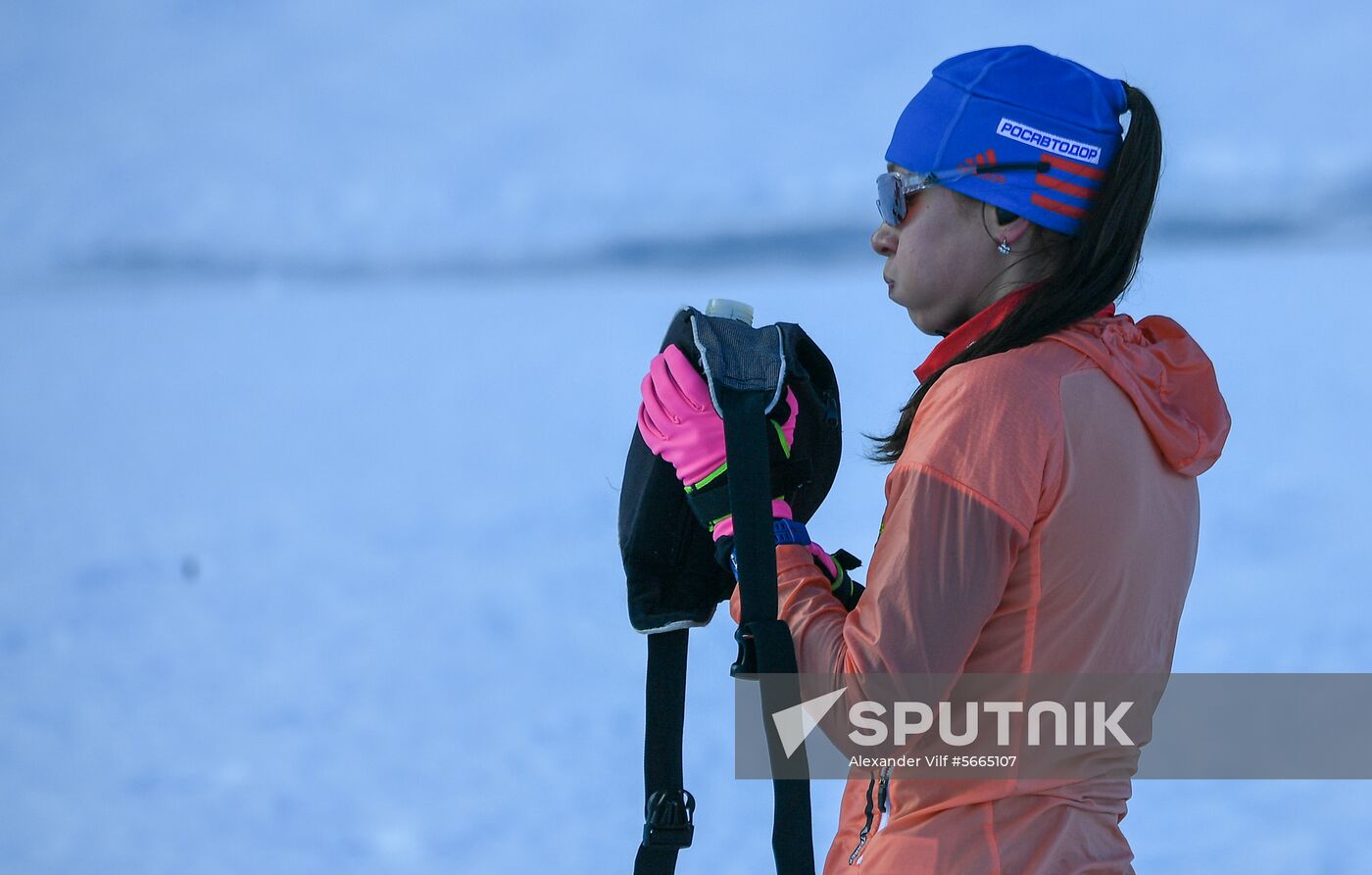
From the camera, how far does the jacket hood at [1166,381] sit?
835 millimetres

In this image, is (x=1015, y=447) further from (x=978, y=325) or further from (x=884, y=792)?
(x=884, y=792)

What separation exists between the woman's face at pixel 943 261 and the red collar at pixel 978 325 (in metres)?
0.02

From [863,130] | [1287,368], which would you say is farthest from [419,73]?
[1287,368]

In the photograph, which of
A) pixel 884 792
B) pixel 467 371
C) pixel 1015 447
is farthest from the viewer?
pixel 467 371

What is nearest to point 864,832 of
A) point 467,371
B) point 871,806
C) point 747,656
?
point 871,806

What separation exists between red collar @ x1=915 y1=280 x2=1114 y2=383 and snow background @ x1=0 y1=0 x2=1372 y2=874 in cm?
136

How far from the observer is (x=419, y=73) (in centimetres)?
398

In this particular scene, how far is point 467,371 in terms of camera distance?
365 cm

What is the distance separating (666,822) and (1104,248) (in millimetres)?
533

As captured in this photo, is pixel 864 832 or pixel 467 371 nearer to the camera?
pixel 864 832

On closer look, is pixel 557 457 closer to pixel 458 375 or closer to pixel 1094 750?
pixel 458 375

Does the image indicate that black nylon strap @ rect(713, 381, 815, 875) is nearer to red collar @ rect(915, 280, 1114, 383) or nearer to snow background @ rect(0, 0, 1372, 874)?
red collar @ rect(915, 280, 1114, 383)

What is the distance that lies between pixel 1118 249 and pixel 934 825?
39 cm

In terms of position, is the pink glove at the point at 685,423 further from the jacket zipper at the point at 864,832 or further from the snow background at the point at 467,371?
the snow background at the point at 467,371
